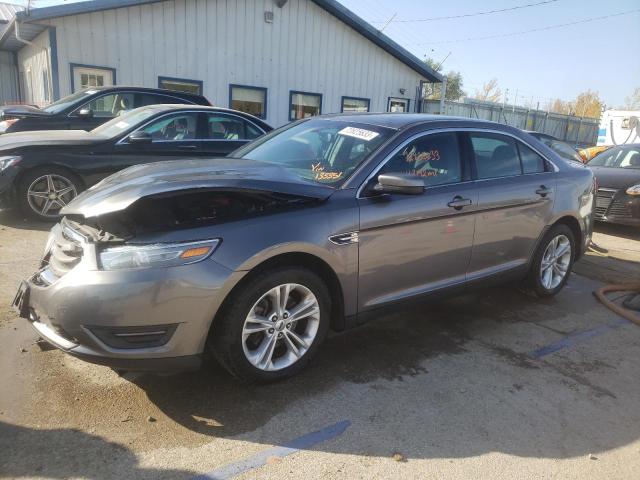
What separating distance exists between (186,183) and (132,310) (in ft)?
2.52

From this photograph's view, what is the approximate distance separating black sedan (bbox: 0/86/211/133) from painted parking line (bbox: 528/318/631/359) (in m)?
7.60

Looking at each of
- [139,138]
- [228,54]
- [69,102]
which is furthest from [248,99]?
[139,138]

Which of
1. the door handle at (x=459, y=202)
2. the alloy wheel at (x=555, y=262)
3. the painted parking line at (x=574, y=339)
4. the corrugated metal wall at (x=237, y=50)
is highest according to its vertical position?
the corrugated metal wall at (x=237, y=50)

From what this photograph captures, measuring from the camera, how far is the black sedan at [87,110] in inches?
323

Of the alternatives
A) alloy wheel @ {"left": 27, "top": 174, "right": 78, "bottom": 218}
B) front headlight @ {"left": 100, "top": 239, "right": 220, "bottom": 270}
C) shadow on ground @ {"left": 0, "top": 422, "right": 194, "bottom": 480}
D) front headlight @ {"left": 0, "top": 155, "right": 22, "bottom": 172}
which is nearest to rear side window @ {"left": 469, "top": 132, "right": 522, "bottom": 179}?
front headlight @ {"left": 100, "top": 239, "right": 220, "bottom": 270}

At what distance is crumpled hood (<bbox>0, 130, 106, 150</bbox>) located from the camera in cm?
645

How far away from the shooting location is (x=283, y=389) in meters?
3.15

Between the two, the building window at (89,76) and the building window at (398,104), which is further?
the building window at (398,104)

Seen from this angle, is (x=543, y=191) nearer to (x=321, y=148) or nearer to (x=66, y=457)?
(x=321, y=148)

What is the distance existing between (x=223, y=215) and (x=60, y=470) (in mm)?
1465

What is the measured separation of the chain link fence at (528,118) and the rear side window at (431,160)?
52.0ft

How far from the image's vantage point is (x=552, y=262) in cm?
499

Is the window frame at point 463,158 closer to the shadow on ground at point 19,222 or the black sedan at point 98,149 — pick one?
the black sedan at point 98,149

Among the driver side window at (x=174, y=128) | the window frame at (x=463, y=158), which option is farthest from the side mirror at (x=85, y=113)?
the window frame at (x=463, y=158)
